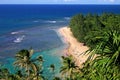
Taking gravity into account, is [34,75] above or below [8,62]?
above

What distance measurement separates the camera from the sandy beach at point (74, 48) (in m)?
84.1

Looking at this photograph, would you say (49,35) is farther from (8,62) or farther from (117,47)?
(117,47)

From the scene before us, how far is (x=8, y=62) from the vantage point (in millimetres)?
83438

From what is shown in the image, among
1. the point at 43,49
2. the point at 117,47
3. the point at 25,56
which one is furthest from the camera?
the point at 43,49

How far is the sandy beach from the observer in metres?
84.1

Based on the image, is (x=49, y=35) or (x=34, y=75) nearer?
(x=34, y=75)

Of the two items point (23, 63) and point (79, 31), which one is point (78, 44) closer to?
point (79, 31)

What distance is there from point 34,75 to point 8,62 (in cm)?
4029

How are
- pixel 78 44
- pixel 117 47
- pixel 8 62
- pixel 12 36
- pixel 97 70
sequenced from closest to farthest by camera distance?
1. pixel 117 47
2. pixel 97 70
3. pixel 8 62
4. pixel 78 44
5. pixel 12 36

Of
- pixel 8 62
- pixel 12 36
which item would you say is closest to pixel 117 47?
pixel 8 62

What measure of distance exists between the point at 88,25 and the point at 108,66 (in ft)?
338

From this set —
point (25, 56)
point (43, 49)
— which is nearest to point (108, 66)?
point (25, 56)

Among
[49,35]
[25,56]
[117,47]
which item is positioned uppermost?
[117,47]

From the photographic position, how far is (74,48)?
10212 centimetres
